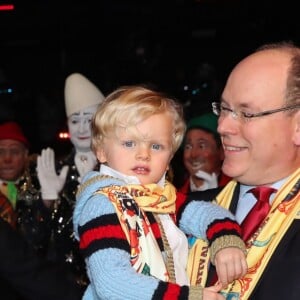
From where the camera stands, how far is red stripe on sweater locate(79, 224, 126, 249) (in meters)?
1.91

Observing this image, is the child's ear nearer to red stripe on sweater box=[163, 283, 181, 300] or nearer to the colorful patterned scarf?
the colorful patterned scarf

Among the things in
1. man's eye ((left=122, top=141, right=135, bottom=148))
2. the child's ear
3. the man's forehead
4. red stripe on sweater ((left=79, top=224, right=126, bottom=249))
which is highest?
man's eye ((left=122, top=141, right=135, bottom=148))

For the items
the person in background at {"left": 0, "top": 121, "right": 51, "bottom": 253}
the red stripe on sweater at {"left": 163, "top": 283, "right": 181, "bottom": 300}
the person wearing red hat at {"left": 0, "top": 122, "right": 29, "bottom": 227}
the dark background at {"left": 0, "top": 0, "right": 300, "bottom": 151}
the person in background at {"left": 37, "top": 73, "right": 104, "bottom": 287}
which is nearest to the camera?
the red stripe on sweater at {"left": 163, "top": 283, "right": 181, "bottom": 300}

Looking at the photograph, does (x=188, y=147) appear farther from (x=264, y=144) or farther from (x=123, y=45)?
(x=123, y=45)

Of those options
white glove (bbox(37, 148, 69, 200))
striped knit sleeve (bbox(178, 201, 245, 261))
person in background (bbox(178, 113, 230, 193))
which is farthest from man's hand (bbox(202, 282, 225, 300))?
person in background (bbox(178, 113, 230, 193))

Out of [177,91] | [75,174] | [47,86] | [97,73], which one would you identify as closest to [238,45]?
[177,91]

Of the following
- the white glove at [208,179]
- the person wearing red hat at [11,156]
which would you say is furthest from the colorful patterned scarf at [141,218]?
the person wearing red hat at [11,156]

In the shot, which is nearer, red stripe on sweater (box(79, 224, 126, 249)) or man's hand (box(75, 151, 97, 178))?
red stripe on sweater (box(79, 224, 126, 249))

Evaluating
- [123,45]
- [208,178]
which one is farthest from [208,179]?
[123,45]

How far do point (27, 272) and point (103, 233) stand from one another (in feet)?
2.65

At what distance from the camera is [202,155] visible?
4.49 metres

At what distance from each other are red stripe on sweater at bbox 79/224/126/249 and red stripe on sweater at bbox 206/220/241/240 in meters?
0.27

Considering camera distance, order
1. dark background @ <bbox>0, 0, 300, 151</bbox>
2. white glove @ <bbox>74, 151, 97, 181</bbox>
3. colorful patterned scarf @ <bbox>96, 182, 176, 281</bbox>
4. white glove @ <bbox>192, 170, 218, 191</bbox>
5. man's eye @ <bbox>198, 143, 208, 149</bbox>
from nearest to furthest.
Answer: colorful patterned scarf @ <bbox>96, 182, 176, 281</bbox>, white glove @ <bbox>74, 151, 97, 181</bbox>, white glove @ <bbox>192, 170, 218, 191</bbox>, man's eye @ <bbox>198, 143, 208, 149</bbox>, dark background @ <bbox>0, 0, 300, 151</bbox>

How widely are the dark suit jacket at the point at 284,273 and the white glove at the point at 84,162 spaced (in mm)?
2382
